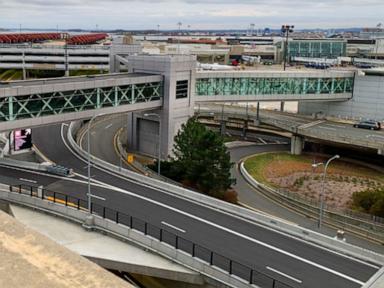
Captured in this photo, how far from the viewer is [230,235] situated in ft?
108

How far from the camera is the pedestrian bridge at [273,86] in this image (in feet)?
226

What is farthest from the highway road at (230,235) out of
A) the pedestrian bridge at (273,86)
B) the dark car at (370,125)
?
the dark car at (370,125)

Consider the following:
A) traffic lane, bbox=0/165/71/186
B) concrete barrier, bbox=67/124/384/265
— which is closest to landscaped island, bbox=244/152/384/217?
concrete barrier, bbox=67/124/384/265

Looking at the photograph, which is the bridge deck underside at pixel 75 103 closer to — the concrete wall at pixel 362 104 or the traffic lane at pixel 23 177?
the traffic lane at pixel 23 177

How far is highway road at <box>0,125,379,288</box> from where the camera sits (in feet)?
93.5

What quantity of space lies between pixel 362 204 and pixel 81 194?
82.7ft

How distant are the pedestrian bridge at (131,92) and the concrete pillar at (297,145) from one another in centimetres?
835

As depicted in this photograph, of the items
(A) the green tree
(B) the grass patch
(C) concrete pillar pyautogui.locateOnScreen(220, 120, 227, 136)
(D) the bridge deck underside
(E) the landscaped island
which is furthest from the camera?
(C) concrete pillar pyautogui.locateOnScreen(220, 120, 227, 136)

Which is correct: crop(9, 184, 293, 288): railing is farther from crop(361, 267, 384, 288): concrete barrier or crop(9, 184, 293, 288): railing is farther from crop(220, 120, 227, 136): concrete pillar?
crop(220, 120, 227, 136): concrete pillar

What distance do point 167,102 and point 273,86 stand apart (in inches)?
825

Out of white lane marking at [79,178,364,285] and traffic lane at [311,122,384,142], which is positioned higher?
traffic lane at [311,122,384,142]

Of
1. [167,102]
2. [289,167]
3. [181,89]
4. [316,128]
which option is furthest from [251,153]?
[167,102]

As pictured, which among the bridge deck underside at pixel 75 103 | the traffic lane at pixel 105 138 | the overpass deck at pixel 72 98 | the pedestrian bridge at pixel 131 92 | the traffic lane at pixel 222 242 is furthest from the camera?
the traffic lane at pixel 105 138

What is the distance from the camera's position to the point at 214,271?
2784cm
